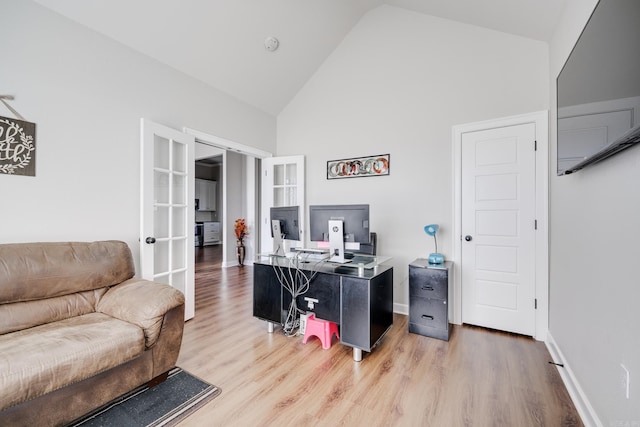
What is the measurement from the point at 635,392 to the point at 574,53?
1824 mm

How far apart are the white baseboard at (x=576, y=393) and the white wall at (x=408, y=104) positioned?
121 centimetres

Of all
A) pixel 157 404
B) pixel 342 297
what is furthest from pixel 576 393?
pixel 157 404

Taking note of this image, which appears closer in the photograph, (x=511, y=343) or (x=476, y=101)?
(x=511, y=343)

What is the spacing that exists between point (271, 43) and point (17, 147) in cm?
263

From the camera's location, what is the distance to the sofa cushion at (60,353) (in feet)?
4.09

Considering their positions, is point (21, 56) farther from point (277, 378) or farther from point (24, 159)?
point (277, 378)

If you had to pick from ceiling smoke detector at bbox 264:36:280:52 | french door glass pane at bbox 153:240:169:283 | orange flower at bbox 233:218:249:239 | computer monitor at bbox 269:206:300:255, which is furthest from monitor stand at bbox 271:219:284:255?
orange flower at bbox 233:218:249:239

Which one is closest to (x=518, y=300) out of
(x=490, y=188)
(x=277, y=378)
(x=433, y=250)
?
(x=433, y=250)

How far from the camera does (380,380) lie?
6.38ft

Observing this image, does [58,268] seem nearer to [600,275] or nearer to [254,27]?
[254,27]

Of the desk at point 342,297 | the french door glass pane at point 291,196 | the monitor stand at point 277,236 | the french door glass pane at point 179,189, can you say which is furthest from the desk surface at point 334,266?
the french door glass pane at point 291,196

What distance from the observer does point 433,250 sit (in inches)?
122

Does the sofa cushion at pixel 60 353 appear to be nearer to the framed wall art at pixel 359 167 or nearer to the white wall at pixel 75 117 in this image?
the white wall at pixel 75 117

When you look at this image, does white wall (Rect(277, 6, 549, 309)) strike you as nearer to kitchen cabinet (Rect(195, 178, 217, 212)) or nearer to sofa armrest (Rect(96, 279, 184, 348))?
sofa armrest (Rect(96, 279, 184, 348))
